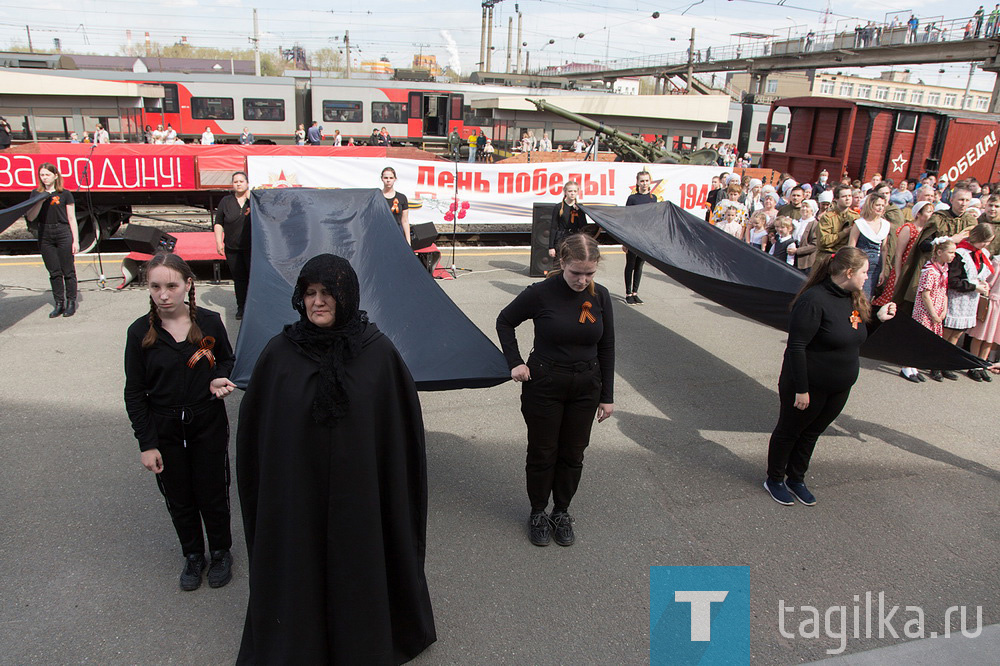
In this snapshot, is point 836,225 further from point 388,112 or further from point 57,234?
point 388,112

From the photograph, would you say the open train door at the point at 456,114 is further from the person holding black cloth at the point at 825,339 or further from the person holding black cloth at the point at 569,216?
the person holding black cloth at the point at 825,339

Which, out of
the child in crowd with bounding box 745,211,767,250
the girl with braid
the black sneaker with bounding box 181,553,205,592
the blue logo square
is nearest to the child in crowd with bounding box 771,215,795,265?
the child in crowd with bounding box 745,211,767,250

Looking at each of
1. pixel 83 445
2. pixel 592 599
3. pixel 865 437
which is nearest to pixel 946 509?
pixel 865 437

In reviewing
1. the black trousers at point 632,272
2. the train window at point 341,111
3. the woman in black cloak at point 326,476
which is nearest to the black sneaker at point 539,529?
the woman in black cloak at point 326,476

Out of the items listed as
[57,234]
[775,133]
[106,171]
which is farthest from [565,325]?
[775,133]

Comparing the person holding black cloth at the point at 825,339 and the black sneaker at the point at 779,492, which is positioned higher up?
the person holding black cloth at the point at 825,339

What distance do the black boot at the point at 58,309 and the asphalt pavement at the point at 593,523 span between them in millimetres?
707

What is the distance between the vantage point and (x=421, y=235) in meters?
9.40

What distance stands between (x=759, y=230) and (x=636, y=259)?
192 centimetres

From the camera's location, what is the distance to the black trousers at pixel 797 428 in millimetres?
4121

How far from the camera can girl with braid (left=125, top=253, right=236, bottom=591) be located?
299cm

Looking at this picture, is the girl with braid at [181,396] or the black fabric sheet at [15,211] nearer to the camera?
the girl with braid at [181,396]

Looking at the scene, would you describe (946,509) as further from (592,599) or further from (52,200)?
(52,200)

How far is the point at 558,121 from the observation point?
27.3m
